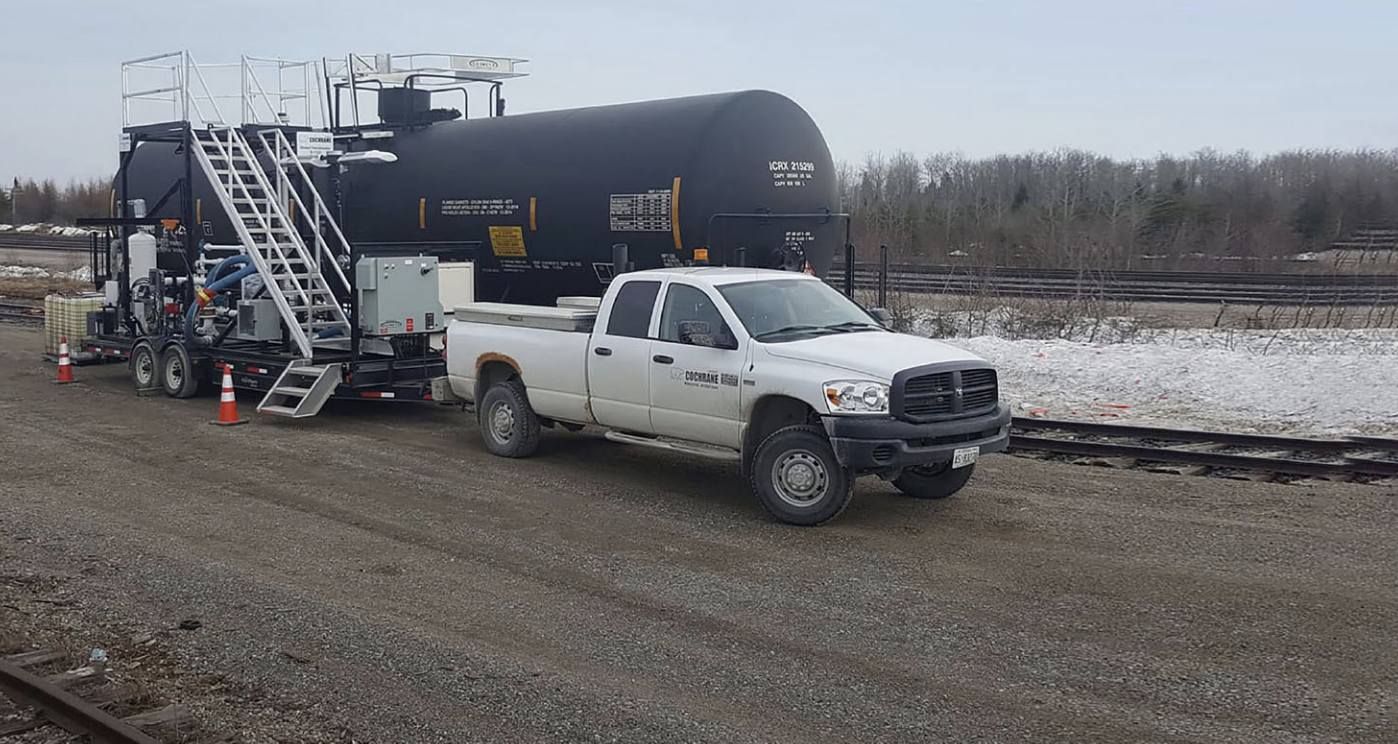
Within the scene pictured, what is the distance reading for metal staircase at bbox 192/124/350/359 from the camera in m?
15.2

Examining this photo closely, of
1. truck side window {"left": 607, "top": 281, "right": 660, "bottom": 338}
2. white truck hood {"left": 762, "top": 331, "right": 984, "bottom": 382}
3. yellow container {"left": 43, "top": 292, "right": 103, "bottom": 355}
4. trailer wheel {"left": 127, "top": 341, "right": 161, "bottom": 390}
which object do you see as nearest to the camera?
white truck hood {"left": 762, "top": 331, "right": 984, "bottom": 382}

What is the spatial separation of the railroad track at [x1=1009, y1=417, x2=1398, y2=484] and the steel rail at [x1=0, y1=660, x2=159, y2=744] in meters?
9.05

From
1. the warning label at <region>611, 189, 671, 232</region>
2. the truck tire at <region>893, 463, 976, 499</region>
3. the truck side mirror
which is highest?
the warning label at <region>611, 189, 671, 232</region>

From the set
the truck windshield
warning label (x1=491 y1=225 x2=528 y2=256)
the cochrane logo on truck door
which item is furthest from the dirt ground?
warning label (x1=491 y1=225 x2=528 y2=256)

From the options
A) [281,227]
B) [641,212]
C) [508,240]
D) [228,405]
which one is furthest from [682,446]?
[281,227]

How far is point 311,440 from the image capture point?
1317 cm

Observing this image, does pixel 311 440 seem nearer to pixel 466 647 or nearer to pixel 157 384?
pixel 157 384

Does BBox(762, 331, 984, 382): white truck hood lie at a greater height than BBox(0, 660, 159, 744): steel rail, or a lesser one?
greater

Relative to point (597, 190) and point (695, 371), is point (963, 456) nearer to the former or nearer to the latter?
point (695, 371)

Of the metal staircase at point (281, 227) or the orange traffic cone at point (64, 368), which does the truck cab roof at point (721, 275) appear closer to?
the metal staircase at point (281, 227)

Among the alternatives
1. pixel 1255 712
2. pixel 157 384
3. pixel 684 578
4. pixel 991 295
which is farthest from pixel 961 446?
pixel 991 295

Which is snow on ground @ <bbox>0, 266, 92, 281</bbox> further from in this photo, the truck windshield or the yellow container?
the truck windshield

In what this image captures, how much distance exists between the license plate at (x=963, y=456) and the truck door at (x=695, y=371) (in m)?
1.71

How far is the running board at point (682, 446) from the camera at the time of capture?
10.0 m
